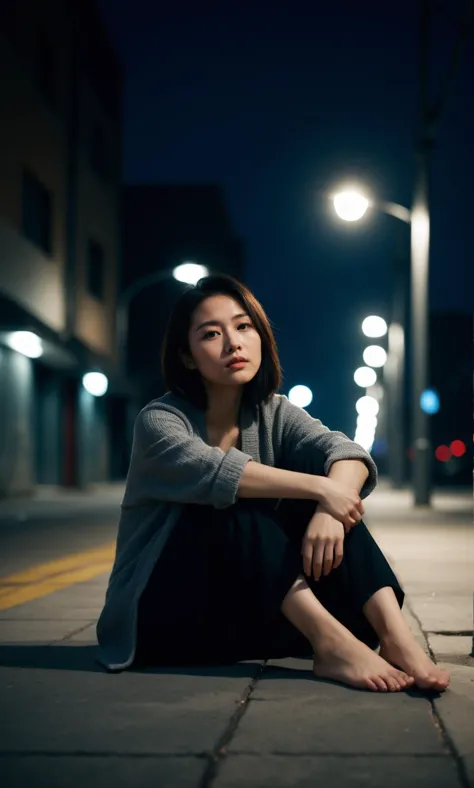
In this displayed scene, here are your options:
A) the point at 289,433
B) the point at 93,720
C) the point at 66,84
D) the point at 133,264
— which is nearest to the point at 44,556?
the point at 289,433

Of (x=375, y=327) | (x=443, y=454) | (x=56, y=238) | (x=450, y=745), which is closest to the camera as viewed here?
(x=450, y=745)

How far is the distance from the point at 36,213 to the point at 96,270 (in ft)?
21.3

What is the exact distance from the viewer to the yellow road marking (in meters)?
6.90

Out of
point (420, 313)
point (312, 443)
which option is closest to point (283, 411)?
point (312, 443)

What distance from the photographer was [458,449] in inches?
2522

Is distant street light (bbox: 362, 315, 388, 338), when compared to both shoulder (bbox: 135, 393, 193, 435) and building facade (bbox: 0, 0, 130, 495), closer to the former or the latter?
building facade (bbox: 0, 0, 130, 495)

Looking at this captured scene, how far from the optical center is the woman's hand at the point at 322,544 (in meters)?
3.91

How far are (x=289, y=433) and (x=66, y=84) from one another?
86.9 feet

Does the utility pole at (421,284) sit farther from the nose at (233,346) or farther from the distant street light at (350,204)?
the nose at (233,346)

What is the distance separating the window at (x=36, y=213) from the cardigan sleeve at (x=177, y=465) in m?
21.8

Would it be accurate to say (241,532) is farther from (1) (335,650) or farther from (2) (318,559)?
(1) (335,650)

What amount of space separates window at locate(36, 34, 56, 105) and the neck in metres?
24.0

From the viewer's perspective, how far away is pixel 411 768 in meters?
2.79

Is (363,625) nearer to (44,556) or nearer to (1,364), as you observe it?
(44,556)
